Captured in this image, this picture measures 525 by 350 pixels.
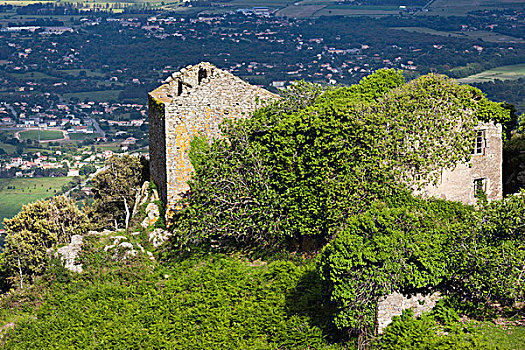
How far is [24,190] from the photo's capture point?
349 feet

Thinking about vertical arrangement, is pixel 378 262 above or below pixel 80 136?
above

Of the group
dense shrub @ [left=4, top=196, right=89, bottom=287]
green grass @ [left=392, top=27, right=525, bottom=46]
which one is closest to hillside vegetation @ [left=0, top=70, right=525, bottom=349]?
dense shrub @ [left=4, top=196, right=89, bottom=287]

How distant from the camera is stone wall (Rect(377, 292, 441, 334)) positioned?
15.6 meters

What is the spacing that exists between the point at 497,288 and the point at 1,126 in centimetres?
15928

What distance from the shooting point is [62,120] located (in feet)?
530

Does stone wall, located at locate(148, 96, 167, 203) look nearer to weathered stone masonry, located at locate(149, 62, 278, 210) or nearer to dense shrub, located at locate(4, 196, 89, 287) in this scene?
weathered stone masonry, located at locate(149, 62, 278, 210)

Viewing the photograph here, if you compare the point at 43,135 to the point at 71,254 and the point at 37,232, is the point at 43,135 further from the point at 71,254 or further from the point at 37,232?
the point at 71,254

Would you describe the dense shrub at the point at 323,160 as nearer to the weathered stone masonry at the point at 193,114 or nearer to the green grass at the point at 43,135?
the weathered stone masonry at the point at 193,114

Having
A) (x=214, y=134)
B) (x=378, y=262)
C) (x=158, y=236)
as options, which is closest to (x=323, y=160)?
(x=214, y=134)

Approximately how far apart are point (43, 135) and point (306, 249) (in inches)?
5315

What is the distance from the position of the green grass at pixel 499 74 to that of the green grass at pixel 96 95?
9338 cm

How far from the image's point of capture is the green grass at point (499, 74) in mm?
110906

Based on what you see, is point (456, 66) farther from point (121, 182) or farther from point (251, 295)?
point (251, 295)

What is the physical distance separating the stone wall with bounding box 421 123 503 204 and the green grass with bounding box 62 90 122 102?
155620 millimetres
